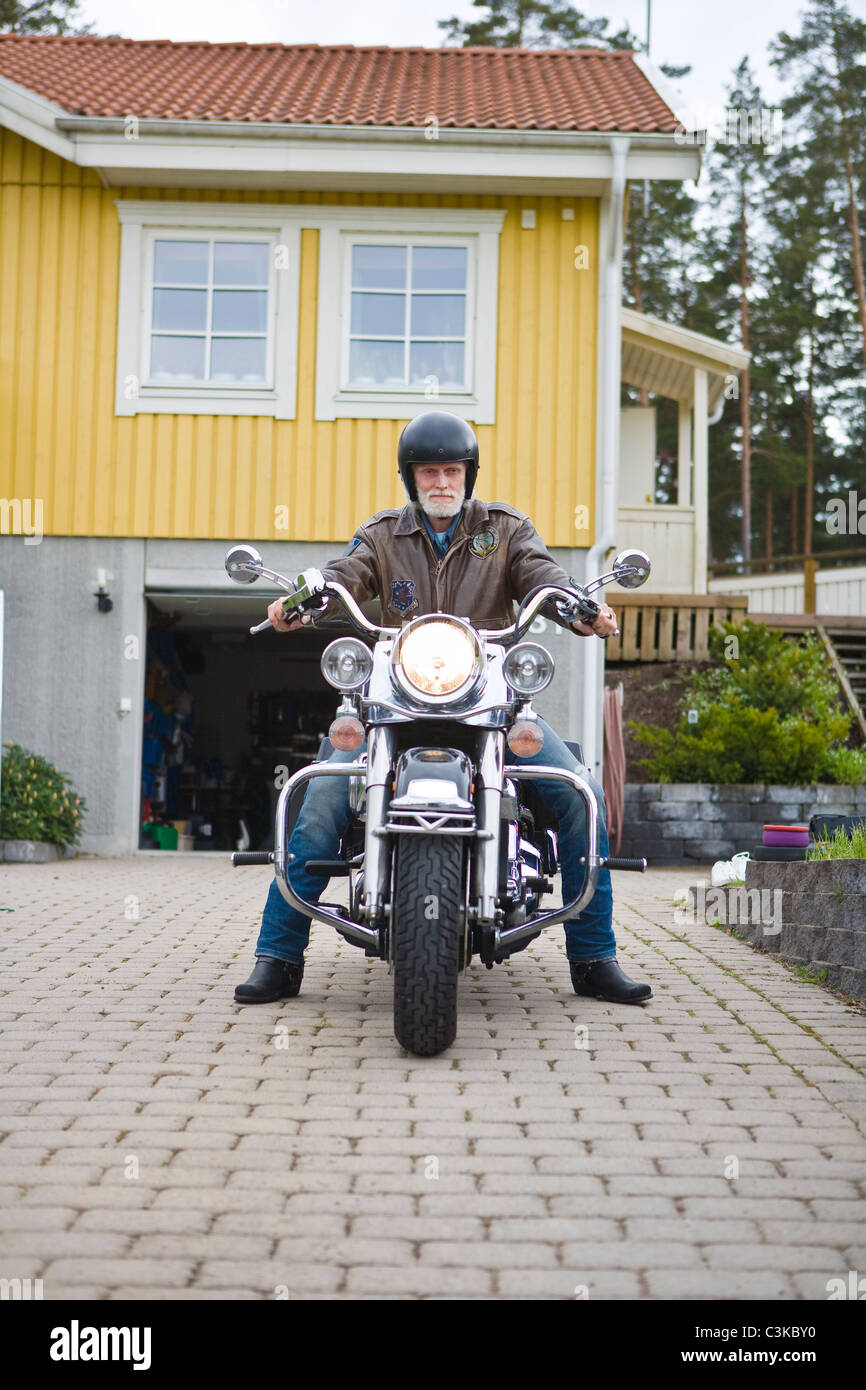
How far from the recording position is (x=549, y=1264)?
2457mm

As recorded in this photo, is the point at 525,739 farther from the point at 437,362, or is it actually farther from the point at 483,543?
the point at 437,362

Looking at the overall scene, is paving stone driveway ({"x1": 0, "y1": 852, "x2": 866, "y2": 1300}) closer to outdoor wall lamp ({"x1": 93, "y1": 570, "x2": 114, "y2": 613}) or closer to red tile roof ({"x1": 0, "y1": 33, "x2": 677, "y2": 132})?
outdoor wall lamp ({"x1": 93, "y1": 570, "x2": 114, "y2": 613})

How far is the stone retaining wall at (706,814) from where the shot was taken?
11664mm

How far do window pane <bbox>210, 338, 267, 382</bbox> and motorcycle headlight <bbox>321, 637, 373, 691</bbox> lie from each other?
8899 mm

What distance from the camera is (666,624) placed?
50.6 feet

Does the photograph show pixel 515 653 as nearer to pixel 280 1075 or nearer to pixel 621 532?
pixel 280 1075

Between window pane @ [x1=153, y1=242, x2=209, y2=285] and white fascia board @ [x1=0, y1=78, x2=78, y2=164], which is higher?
white fascia board @ [x1=0, y1=78, x2=78, y2=164]

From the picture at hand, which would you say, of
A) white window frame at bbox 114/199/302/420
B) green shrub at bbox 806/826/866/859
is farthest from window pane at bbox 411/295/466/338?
green shrub at bbox 806/826/866/859

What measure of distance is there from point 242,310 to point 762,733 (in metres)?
5.76

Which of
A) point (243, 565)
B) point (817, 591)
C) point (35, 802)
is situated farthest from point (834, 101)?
point (243, 565)

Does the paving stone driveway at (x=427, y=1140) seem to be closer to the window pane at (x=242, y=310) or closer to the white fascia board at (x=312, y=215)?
the window pane at (x=242, y=310)

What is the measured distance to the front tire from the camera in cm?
368
